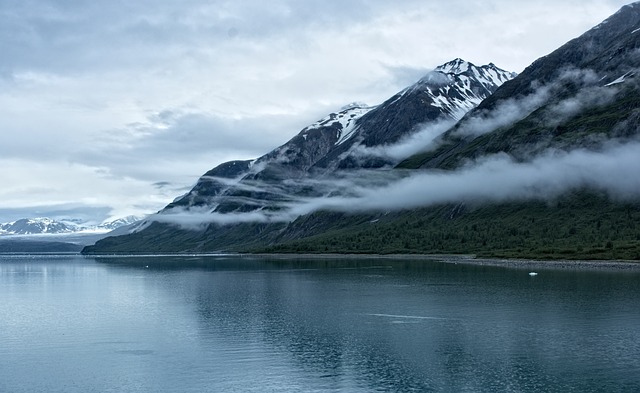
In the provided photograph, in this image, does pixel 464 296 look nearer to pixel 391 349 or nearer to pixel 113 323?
pixel 391 349

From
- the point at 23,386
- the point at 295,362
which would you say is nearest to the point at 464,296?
the point at 295,362

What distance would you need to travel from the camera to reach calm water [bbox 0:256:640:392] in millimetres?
60875

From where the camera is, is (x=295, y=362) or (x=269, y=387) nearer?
(x=269, y=387)

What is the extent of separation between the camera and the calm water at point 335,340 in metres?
60.9

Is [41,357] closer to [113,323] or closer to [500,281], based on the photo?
[113,323]

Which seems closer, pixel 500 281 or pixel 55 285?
pixel 500 281

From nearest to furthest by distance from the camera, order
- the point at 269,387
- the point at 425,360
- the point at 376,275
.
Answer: the point at 269,387 < the point at 425,360 < the point at 376,275

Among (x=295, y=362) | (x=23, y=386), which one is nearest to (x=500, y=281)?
(x=295, y=362)

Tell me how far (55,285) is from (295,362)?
143 metres

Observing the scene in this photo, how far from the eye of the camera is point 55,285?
190m

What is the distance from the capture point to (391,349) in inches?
2921

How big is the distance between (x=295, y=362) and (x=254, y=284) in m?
100

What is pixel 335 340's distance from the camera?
8131 cm

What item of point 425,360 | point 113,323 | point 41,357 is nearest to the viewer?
point 425,360
